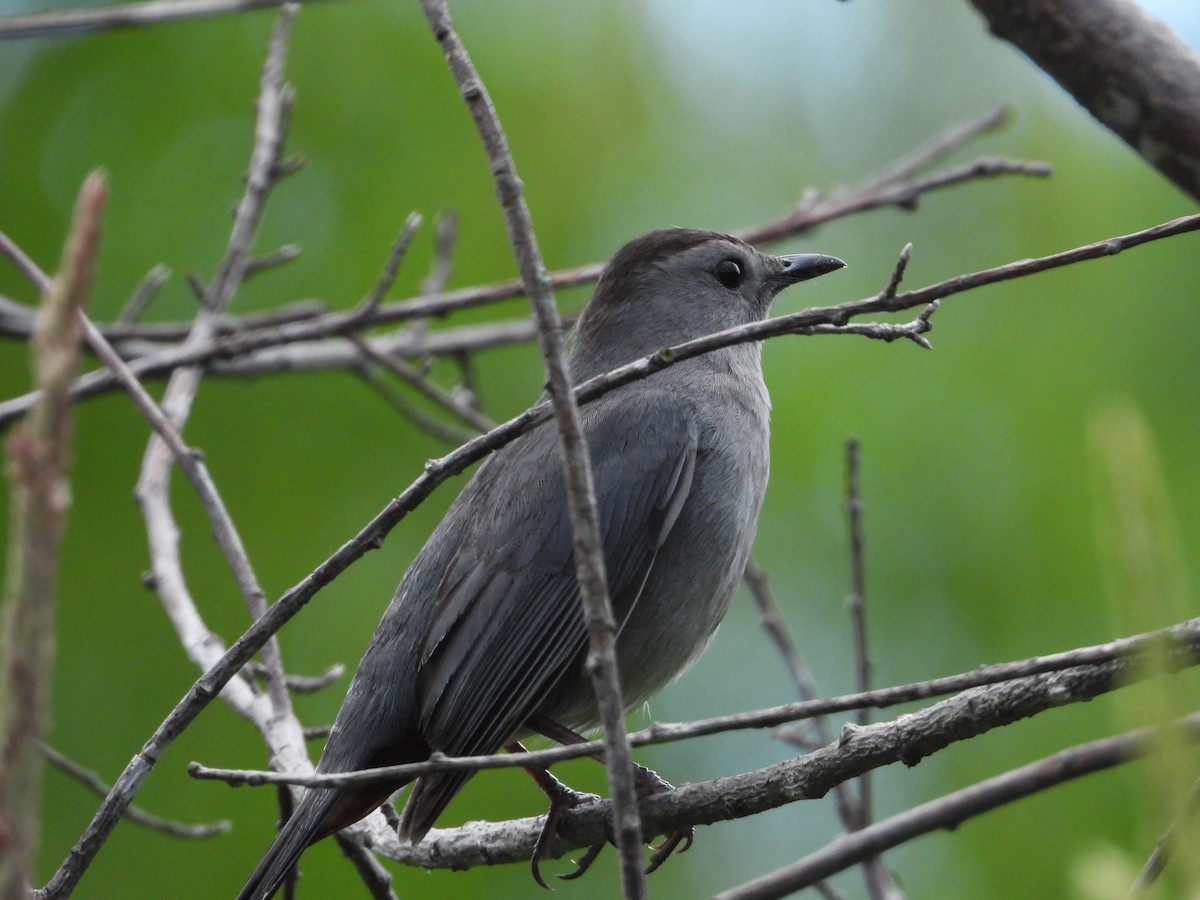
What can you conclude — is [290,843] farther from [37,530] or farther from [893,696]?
[37,530]

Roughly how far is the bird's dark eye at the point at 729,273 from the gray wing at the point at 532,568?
1.03m

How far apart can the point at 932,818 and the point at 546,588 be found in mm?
2432

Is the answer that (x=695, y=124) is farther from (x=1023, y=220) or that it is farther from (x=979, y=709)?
(x=979, y=709)

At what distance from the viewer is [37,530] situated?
0.98 m

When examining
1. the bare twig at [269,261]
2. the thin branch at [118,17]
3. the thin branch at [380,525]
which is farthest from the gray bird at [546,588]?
the thin branch at [118,17]

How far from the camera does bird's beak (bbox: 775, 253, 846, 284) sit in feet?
16.1

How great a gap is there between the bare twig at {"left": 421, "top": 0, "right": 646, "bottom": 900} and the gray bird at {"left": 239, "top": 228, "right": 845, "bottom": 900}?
141cm

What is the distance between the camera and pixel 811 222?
4.77 metres

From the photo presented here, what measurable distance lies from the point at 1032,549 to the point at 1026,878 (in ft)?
5.59

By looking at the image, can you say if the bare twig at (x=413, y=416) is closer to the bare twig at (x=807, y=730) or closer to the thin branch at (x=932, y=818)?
the bare twig at (x=807, y=730)

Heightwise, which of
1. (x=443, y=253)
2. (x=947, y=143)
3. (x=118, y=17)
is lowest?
(x=947, y=143)

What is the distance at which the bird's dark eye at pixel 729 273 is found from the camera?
4996mm

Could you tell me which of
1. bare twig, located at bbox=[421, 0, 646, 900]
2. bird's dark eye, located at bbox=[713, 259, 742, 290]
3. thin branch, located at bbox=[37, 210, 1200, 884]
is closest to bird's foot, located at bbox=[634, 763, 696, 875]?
thin branch, located at bbox=[37, 210, 1200, 884]

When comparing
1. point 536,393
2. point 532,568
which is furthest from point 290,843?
point 536,393
